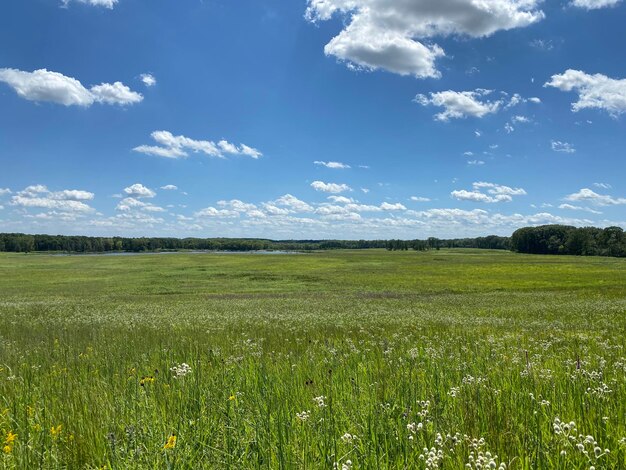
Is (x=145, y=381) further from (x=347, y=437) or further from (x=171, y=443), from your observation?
(x=347, y=437)

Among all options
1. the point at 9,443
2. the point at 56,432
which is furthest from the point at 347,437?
the point at 9,443

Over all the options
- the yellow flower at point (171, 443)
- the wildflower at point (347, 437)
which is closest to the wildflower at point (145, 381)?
the yellow flower at point (171, 443)

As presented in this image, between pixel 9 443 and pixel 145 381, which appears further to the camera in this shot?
pixel 145 381

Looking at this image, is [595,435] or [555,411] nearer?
[595,435]

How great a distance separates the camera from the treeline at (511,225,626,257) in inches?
6348

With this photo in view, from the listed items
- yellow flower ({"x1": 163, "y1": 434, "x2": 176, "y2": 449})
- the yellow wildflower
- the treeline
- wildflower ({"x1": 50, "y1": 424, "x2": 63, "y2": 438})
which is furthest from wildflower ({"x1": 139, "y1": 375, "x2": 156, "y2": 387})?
the treeline

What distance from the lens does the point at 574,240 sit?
173 m

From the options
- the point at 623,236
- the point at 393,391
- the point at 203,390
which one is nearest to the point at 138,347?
the point at 203,390

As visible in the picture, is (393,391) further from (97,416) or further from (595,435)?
(97,416)

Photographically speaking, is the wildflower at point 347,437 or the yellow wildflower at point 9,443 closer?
the wildflower at point 347,437

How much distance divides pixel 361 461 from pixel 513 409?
6.45ft

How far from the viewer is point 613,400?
423cm

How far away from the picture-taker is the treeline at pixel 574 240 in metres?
161

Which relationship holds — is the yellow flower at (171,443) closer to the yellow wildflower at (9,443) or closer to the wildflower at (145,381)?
the yellow wildflower at (9,443)
